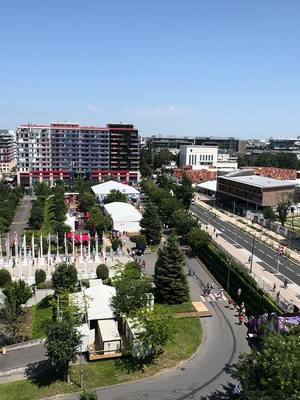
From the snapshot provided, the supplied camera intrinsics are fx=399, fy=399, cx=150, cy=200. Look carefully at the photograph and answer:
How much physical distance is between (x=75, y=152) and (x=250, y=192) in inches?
2343

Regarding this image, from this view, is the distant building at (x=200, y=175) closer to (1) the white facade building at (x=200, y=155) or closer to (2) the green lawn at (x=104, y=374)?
(1) the white facade building at (x=200, y=155)

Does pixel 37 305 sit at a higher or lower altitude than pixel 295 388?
lower

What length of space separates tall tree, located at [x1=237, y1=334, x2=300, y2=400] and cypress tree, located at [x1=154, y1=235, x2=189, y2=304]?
612 inches

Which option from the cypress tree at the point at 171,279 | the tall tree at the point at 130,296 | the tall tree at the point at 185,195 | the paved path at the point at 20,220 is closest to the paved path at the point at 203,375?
the cypress tree at the point at 171,279

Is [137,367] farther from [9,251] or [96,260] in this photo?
[9,251]

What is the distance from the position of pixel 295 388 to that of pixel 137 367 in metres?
11.7

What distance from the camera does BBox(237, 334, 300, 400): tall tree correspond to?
57.2 feet

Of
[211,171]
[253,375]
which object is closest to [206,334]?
[253,375]

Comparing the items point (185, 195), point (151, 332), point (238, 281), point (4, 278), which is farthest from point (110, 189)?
point (151, 332)

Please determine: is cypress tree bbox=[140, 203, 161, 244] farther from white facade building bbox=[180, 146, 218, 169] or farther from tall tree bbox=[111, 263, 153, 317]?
white facade building bbox=[180, 146, 218, 169]

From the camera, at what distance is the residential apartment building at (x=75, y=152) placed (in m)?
118

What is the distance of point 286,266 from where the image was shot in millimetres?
47781

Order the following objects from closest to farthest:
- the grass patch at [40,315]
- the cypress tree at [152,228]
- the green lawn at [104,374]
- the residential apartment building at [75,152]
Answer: the green lawn at [104,374] < the grass patch at [40,315] < the cypress tree at [152,228] < the residential apartment building at [75,152]

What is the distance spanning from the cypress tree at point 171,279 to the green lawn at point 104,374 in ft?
19.7
